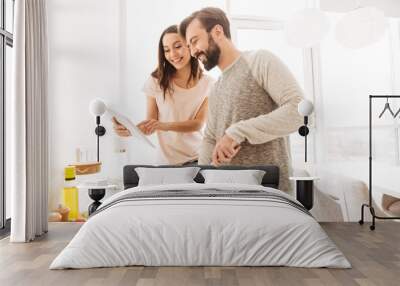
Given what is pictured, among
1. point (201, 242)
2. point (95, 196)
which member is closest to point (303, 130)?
point (95, 196)

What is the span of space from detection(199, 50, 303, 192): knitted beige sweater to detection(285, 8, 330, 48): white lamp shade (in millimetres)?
385

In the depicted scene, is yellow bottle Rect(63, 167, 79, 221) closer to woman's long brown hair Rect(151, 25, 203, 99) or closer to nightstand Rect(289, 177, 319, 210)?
woman's long brown hair Rect(151, 25, 203, 99)

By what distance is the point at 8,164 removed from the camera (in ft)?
18.7

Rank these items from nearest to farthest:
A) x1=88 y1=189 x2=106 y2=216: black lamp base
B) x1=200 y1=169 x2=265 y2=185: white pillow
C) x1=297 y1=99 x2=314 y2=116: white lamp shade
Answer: x1=200 y1=169 x2=265 y2=185: white pillow < x1=88 y1=189 x2=106 y2=216: black lamp base < x1=297 y1=99 x2=314 y2=116: white lamp shade

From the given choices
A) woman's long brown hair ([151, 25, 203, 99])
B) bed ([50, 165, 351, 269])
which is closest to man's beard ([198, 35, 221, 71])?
woman's long brown hair ([151, 25, 203, 99])

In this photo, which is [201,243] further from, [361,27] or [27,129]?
[361,27]

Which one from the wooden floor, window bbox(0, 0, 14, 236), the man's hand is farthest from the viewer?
the man's hand

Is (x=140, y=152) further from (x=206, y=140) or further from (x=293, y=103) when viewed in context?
(x=293, y=103)

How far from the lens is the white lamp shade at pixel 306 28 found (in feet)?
19.7

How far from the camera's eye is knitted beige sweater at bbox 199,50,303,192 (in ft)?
20.0

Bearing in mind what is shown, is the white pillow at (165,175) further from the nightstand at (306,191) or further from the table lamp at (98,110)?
the nightstand at (306,191)

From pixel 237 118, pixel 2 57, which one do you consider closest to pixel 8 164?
pixel 2 57

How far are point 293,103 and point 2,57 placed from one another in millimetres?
3543

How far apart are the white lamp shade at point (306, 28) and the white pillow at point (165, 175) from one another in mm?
2080
